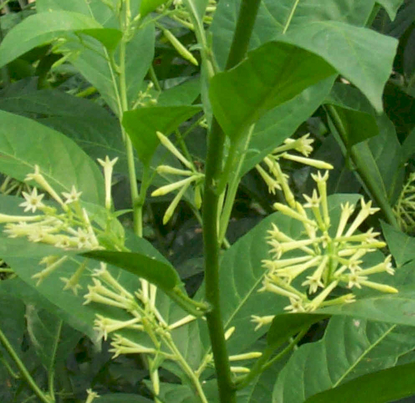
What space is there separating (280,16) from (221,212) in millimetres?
248

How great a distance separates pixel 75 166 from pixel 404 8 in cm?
95

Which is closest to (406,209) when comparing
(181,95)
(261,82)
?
(181,95)

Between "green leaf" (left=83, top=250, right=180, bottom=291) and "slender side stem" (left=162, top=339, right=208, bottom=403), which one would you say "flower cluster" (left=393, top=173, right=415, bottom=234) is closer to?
"slender side stem" (left=162, top=339, right=208, bottom=403)

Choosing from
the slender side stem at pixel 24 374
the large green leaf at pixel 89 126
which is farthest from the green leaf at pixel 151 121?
the slender side stem at pixel 24 374

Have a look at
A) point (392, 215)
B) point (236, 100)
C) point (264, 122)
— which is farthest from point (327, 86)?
point (392, 215)

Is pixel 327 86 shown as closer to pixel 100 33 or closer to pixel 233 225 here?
pixel 100 33

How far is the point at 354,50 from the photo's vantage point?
0.37 meters

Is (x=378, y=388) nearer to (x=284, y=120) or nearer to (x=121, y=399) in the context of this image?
(x=284, y=120)

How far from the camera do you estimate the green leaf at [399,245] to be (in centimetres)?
97

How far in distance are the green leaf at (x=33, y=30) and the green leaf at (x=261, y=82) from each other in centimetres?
15

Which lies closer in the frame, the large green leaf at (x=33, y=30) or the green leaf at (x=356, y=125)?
the large green leaf at (x=33, y=30)

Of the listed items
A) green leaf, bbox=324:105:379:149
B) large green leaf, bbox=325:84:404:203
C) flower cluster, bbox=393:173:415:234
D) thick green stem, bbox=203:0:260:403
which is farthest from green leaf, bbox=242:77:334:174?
flower cluster, bbox=393:173:415:234

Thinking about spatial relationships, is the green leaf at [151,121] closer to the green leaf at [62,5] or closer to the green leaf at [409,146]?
the green leaf at [62,5]

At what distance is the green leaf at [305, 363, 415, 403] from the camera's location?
590mm
